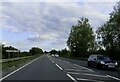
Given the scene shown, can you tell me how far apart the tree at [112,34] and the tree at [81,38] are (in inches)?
1529

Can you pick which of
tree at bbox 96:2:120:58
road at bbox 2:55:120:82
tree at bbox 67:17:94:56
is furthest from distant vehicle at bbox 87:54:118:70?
tree at bbox 67:17:94:56

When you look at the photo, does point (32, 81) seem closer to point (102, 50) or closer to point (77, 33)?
point (102, 50)

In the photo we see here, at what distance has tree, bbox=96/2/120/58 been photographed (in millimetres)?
48656

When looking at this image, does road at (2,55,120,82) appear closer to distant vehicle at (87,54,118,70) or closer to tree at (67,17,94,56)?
distant vehicle at (87,54,118,70)

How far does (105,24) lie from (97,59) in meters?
23.7

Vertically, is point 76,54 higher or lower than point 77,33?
lower

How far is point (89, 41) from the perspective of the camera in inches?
3738

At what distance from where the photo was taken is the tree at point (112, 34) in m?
48.7

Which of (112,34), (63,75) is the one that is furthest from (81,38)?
(63,75)

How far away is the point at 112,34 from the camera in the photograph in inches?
2003

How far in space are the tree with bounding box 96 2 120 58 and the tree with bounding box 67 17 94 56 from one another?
38.8 metres

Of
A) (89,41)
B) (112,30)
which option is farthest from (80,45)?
(112,30)

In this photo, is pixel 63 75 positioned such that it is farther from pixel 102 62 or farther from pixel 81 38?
pixel 81 38

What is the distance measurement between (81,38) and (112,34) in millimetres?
46415
